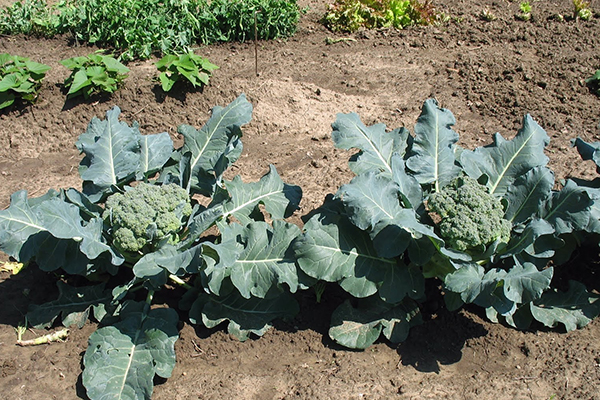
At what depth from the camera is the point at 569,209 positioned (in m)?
3.90

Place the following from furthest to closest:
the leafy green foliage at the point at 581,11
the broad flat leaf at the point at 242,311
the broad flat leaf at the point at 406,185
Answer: the leafy green foliage at the point at 581,11, the broad flat leaf at the point at 242,311, the broad flat leaf at the point at 406,185

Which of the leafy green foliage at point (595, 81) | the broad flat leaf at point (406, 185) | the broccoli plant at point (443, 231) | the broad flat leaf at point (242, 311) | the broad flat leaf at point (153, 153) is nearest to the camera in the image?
the broccoli plant at point (443, 231)

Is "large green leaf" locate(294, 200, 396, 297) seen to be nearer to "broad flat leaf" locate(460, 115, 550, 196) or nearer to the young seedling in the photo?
"broad flat leaf" locate(460, 115, 550, 196)

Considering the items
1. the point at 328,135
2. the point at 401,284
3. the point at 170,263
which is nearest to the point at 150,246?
the point at 170,263

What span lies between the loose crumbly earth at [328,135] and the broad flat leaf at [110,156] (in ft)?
3.12

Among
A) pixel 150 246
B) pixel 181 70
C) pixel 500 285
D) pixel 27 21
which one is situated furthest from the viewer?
pixel 27 21

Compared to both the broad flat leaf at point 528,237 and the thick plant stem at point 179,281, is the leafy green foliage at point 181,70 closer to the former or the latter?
the thick plant stem at point 179,281

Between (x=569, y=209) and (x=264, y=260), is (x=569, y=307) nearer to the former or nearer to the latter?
(x=569, y=209)

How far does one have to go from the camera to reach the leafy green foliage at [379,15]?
329 inches

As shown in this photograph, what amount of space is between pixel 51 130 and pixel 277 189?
3291 mm

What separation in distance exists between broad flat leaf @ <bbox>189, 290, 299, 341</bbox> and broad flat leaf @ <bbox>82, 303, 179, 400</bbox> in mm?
200

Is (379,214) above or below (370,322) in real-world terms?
above

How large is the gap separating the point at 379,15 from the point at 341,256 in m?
5.52

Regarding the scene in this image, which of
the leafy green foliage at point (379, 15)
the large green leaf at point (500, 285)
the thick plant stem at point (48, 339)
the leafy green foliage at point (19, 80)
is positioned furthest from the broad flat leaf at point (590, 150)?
the leafy green foliage at point (19, 80)
